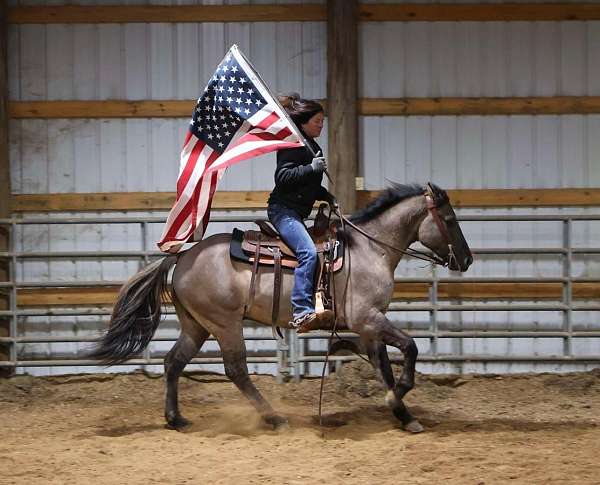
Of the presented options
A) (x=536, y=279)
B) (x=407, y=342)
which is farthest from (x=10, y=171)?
(x=536, y=279)

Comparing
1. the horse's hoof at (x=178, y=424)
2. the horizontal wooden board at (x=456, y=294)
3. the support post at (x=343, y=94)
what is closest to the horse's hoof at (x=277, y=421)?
the horse's hoof at (x=178, y=424)

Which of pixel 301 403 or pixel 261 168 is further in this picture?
pixel 261 168

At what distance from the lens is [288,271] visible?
6.99 meters

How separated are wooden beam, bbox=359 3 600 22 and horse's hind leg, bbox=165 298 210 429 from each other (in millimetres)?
3987

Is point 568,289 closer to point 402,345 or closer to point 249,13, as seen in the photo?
point 402,345

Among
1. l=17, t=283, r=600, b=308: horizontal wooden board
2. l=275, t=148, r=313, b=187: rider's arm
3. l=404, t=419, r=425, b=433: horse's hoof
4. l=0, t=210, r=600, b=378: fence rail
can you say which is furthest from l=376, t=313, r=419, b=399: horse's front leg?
l=17, t=283, r=600, b=308: horizontal wooden board

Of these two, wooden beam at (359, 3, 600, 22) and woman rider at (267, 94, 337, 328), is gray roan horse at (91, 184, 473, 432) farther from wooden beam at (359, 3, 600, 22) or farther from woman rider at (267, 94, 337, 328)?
wooden beam at (359, 3, 600, 22)

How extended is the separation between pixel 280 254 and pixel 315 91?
2945 millimetres

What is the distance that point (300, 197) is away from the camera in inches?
273

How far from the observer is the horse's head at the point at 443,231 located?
280 inches

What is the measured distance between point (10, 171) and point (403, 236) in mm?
4591

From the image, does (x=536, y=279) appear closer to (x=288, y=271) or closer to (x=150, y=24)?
(x=288, y=271)

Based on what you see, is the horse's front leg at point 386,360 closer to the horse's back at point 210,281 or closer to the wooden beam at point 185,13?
the horse's back at point 210,281

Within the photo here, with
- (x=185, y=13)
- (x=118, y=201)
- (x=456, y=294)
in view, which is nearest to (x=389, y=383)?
(x=456, y=294)
